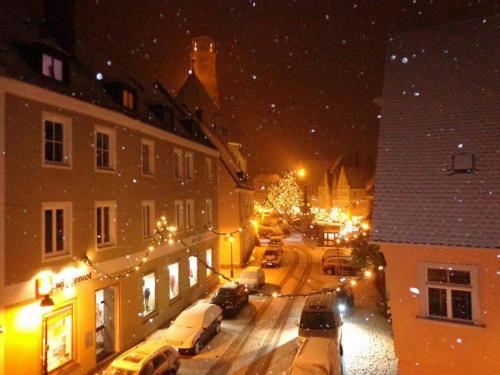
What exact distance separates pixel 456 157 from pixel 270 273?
71.4ft

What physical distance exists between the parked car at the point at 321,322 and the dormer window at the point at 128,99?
35.6 feet

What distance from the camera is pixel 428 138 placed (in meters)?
9.49

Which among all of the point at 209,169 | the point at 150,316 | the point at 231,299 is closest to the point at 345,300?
the point at 231,299

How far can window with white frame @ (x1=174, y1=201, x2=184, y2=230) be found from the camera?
2019 centimetres

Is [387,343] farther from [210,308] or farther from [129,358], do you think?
[129,358]

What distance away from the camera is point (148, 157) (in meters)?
17.7

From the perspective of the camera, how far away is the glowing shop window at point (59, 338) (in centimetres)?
1145

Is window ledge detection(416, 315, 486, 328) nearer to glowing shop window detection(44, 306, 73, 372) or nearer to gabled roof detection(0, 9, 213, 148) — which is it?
glowing shop window detection(44, 306, 73, 372)

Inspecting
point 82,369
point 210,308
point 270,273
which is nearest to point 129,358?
point 82,369

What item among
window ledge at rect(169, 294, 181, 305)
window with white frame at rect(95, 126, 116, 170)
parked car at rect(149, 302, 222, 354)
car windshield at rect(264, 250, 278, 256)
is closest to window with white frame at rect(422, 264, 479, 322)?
parked car at rect(149, 302, 222, 354)

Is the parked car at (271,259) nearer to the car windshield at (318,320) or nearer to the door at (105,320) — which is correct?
the car windshield at (318,320)

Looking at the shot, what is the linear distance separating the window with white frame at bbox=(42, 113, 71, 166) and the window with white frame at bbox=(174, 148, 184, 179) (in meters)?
8.12

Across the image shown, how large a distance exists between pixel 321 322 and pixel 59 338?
8767mm

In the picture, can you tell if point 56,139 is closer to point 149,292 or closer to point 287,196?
point 149,292
